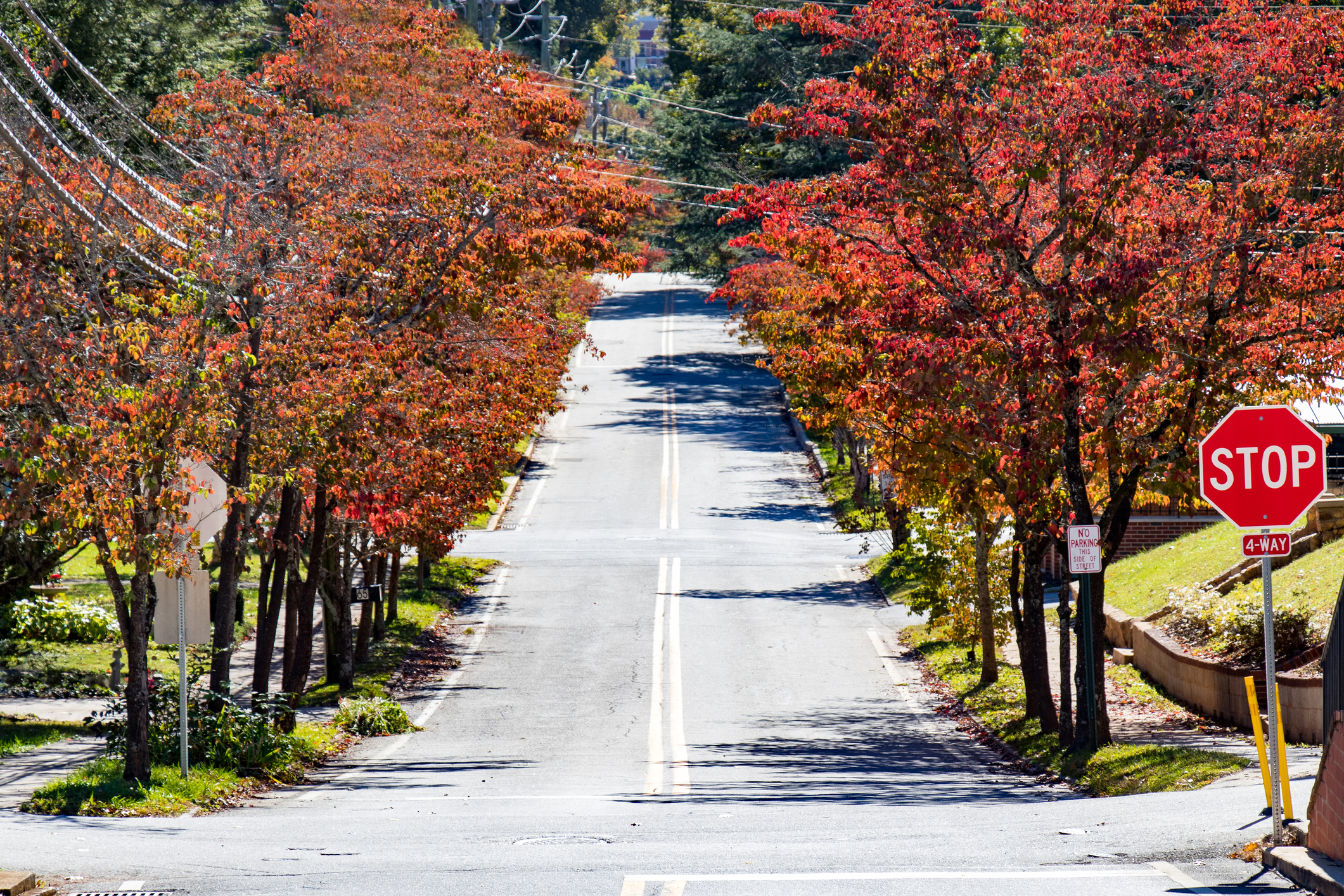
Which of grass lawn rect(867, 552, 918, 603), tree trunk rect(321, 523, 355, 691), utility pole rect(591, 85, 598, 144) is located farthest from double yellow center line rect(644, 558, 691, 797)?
utility pole rect(591, 85, 598, 144)

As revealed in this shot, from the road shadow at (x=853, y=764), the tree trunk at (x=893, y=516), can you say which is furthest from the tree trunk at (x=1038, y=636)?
the tree trunk at (x=893, y=516)

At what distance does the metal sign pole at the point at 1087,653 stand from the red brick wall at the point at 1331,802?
6923 millimetres

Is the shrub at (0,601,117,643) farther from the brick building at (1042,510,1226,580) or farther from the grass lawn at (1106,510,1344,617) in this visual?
the brick building at (1042,510,1226,580)

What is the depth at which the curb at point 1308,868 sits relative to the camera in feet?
27.4

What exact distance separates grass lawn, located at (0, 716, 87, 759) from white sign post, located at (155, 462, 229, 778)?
11.6 feet

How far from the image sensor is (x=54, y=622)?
26656mm

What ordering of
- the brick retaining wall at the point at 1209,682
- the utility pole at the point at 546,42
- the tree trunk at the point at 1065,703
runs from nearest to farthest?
the brick retaining wall at the point at 1209,682, the tree trunk at the point at 1065,703, the utility pole at the point at 546,42

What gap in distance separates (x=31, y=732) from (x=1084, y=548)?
13.2 meters

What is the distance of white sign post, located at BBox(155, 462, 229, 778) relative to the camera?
1405 cm

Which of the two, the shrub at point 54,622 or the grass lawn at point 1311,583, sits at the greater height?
the grass lawn at point 1311,583

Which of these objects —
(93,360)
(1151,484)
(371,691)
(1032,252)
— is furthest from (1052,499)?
(371,691)

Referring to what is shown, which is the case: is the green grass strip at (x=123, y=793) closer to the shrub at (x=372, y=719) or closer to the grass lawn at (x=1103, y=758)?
the shrub at (x=372, y=719)

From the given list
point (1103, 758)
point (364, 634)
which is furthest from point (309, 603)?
point (1103, 758)

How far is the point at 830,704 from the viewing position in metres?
22.8
